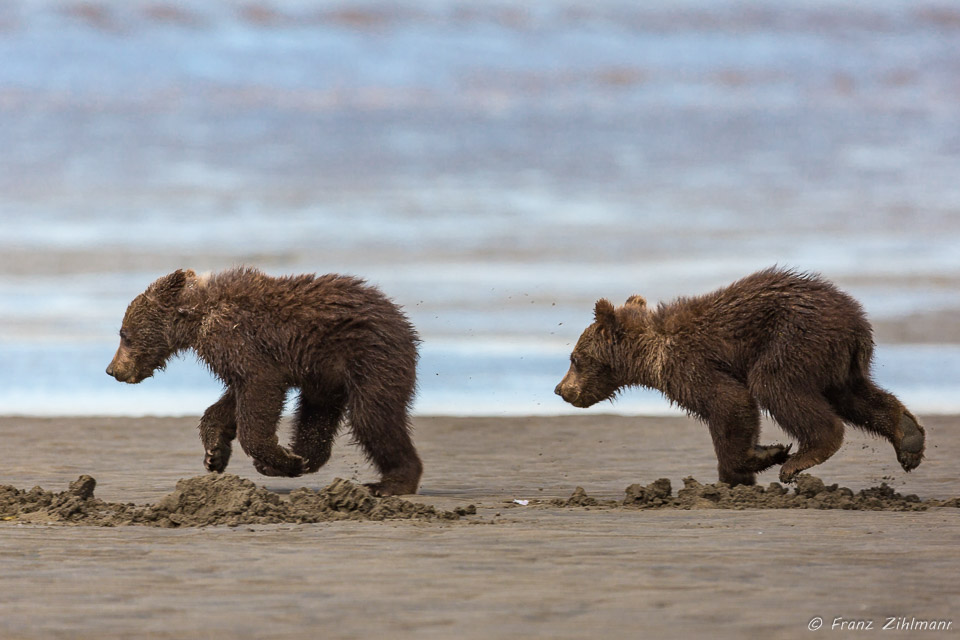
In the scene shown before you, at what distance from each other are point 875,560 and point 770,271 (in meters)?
4.31

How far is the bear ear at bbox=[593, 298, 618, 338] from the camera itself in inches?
461

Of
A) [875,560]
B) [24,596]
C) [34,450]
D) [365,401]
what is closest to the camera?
[24,596]

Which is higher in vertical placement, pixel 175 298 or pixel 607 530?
pixel 175 298

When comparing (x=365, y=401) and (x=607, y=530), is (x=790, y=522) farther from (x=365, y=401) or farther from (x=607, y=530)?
(x=365, y=401)

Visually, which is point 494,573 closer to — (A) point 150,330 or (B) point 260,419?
(B) point 260,419

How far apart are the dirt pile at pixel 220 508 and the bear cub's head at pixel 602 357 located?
304 centimetres

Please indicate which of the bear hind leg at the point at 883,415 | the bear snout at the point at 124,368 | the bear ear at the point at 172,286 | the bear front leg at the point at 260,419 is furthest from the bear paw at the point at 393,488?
the bear hind leg at the point at 883,415

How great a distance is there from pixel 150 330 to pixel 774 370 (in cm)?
513

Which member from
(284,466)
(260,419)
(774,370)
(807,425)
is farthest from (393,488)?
(807,425)

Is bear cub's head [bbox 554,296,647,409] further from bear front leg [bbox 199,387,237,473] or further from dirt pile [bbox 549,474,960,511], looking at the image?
bear front leg [bbox 199,387,237,473]

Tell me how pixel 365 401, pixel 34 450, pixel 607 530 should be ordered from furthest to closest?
pixel 34 450
pixel 365 401
pixel 607 530

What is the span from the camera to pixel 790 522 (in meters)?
8.54

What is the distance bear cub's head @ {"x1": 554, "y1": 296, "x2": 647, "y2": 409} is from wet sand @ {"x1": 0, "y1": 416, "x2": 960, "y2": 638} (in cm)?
125

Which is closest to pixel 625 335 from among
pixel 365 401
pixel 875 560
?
pixel 365 401
